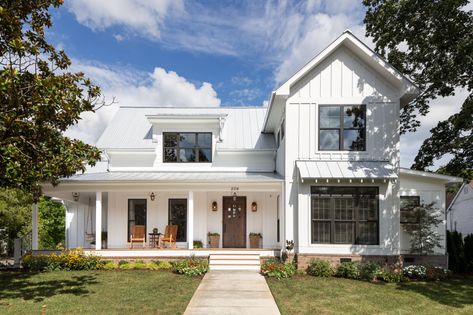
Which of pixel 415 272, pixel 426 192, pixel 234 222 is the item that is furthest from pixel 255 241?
pixel 426 192

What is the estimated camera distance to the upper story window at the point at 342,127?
1398 centimetres

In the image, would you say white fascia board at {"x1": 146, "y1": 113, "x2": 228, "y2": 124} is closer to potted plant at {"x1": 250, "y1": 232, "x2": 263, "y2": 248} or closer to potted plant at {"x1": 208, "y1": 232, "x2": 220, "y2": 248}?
potted plant at {"x1": 208, "y1": 232, "x2": 220, "y2": 248}

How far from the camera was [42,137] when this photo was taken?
10.6 m

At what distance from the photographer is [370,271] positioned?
41.3ft

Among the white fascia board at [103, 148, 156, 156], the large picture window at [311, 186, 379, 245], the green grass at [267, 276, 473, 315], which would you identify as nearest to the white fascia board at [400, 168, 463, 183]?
the large picture window at [311, 186, 379, 245]

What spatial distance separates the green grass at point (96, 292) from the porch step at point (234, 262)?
1902mm

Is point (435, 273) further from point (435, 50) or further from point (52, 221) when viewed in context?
point (52, 221)

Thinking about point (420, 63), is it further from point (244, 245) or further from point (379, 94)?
point (244, 245)

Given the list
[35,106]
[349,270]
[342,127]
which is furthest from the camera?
[342,127]

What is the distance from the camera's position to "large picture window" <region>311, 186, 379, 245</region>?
1359cm

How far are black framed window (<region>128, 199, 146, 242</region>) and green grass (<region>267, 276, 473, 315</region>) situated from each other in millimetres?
7633

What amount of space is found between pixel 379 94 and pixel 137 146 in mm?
11255

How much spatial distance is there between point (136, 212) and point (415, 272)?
1195cm

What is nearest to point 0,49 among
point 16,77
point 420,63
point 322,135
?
point 16,77
